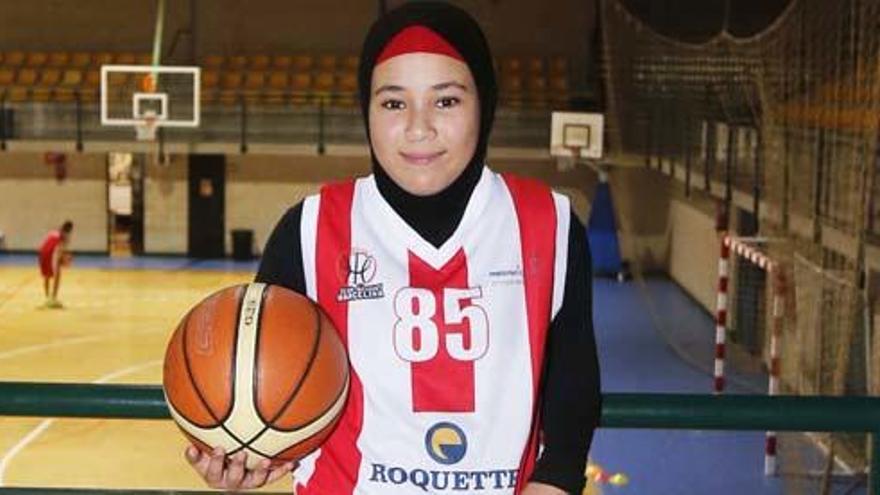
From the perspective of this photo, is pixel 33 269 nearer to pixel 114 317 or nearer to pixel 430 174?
pixel 114 317

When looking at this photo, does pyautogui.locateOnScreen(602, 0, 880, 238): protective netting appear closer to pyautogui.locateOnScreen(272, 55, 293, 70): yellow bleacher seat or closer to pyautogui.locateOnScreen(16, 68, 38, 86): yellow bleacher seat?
pyautogui.locateOnScreen(272, 55, 293, 70): yellow bleacher seat

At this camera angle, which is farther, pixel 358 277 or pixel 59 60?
pixel 59 60

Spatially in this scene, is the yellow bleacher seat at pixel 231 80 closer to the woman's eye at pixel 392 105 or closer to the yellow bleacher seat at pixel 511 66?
the yellow bleacher seat at pixel 511 66

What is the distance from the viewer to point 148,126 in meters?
18.2

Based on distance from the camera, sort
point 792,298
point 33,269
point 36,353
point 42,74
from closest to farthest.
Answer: point 792,298
point 36,353
point 33,269
point 42,74

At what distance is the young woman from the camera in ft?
6.02

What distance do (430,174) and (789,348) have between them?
8.39m

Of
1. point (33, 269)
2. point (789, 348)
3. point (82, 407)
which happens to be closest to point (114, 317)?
point (33, 269)

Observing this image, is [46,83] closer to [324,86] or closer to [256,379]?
[324,86]

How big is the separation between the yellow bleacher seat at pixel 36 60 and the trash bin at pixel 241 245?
14.8 ft

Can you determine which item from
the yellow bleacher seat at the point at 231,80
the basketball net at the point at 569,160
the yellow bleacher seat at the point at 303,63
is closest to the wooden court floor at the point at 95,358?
the yellow bleacher seat at the point at 231,80

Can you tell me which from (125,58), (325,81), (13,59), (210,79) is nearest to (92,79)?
(125,58)

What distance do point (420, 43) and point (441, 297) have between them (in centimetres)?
38

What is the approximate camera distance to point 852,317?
7508 mm
